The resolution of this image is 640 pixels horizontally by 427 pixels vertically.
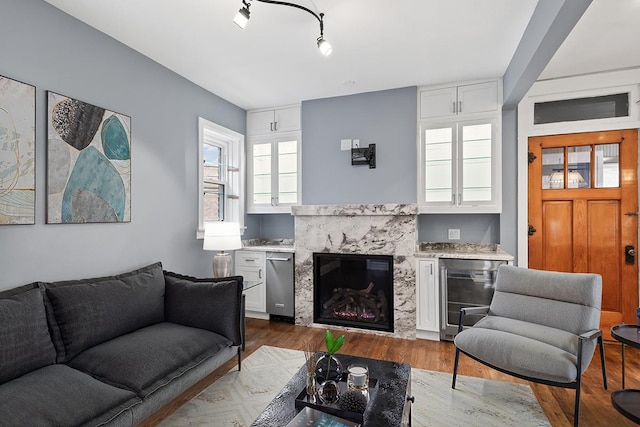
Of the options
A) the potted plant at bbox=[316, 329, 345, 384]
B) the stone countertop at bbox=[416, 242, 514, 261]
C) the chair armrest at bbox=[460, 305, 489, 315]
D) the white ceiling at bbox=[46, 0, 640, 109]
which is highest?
the white ceiling at bbox=[46, 0, 640, 109]

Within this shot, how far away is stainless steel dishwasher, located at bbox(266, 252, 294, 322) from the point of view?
4.08 metres

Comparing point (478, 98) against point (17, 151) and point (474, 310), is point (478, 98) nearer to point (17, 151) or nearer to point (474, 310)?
point (474, 310)

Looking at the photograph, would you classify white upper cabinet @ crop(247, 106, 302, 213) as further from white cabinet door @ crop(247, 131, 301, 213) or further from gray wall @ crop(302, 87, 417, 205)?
gray wall @ crop(302, 87, 417, 205)

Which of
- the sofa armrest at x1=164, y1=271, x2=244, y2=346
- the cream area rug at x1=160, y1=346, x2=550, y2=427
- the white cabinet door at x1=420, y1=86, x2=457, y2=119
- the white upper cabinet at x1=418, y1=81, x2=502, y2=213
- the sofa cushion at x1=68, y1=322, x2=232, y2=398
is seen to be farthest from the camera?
the white cabinet door at x1=420, y1=86, x2=457, y2=119

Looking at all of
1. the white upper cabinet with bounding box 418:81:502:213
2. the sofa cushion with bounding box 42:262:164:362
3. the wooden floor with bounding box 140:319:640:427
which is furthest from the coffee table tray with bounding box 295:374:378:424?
the white upper cabinet with bounding box 418:81:502:213

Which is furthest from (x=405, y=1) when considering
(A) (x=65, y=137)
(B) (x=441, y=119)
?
(A) (x=65, y=137)

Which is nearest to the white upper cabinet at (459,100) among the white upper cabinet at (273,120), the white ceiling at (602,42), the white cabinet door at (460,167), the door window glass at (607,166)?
the white cabinet door at (460,167)

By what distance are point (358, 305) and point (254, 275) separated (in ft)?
4.38

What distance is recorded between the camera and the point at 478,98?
3.63 metres

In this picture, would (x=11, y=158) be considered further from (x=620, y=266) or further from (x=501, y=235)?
(x=620, y=266)

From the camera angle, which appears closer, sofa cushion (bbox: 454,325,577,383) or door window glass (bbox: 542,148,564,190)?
sofa cushion (bbox: 454,325,577,383)

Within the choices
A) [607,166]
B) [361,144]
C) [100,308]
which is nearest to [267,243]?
[361,144]

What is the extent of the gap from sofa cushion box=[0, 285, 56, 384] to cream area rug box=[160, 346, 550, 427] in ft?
2.71

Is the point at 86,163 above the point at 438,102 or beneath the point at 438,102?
beneath
